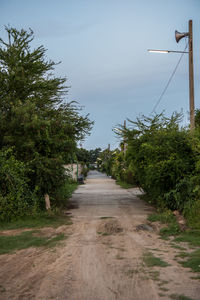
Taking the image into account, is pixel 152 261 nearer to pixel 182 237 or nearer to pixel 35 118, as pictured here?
pixel 182 237

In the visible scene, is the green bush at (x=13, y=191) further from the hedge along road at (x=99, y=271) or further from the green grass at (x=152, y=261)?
the green grass at (x=152, y=261)

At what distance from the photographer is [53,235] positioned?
8156 mm

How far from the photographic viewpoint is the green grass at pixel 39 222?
30.2 feet

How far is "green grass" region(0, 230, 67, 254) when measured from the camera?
6759mm

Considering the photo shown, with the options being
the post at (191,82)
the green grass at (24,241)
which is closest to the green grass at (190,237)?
the green grass at (24,241)

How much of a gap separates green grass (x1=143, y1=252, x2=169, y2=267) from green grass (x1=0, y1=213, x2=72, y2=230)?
413 cm

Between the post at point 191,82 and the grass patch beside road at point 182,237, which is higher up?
the post at point 191,82

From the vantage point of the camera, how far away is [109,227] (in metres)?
9.09

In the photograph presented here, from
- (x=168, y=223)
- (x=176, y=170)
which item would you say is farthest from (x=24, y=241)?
(x=176, y=170)

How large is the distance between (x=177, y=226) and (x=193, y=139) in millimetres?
3538

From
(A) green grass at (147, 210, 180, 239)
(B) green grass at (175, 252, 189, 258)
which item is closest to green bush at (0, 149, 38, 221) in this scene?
(A) green grass at (147, 210, 180, 239)

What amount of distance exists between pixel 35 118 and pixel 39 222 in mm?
A: 3718

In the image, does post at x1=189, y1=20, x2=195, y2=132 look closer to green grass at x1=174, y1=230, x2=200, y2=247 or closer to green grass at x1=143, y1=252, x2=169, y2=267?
green grass at x1=174, y1=230, x2=200, y2=247

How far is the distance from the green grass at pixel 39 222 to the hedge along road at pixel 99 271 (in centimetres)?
161
